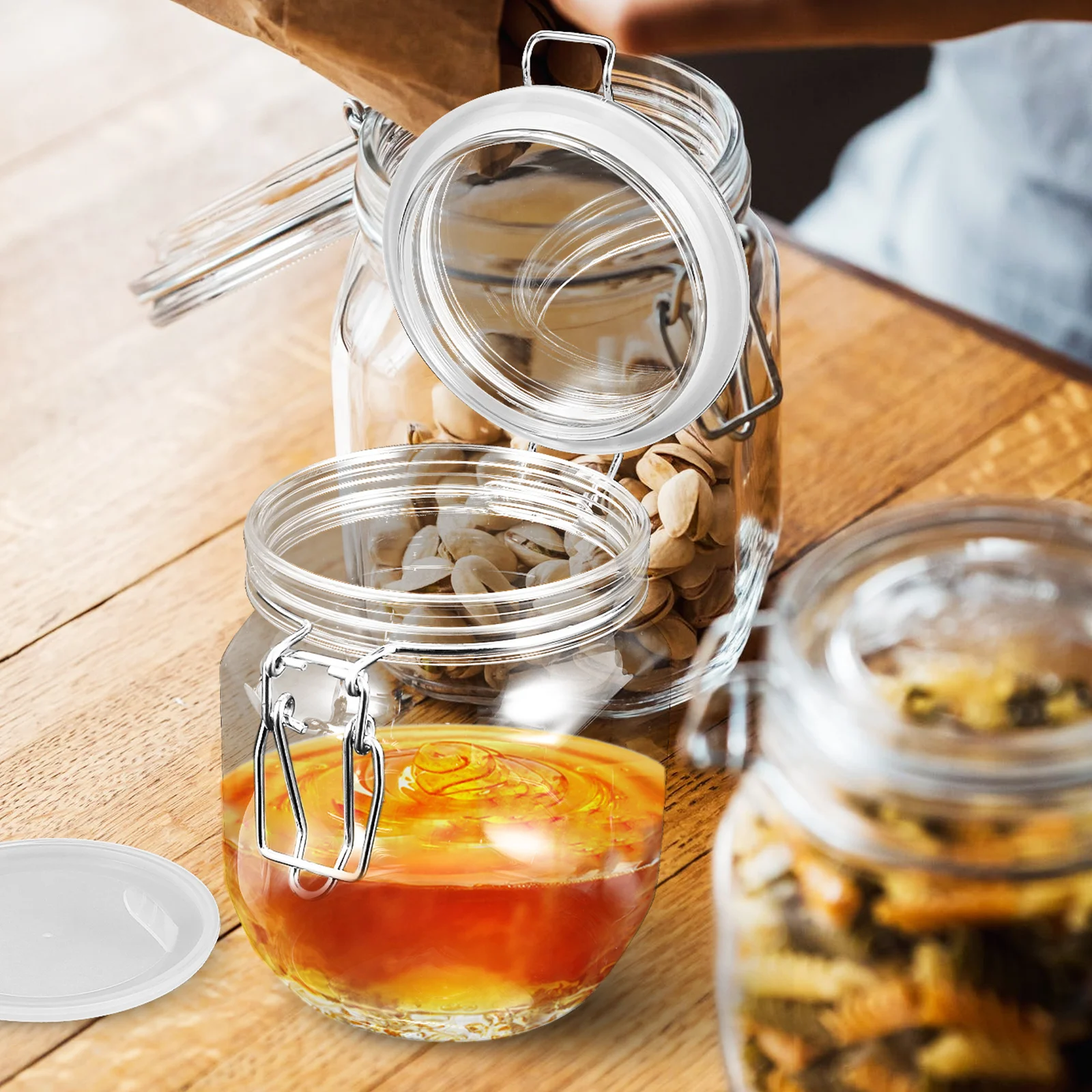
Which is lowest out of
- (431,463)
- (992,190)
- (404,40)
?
(992,190)

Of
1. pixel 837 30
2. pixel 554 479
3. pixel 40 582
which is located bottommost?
pixel 40 582

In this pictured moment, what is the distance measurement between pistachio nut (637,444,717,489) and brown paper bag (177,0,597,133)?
0.13m

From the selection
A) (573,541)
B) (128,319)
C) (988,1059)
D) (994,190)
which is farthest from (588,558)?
(994,190)

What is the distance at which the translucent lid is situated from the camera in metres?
0.48

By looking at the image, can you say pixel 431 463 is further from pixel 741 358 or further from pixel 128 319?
pixel 128 319

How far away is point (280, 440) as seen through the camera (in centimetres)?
65

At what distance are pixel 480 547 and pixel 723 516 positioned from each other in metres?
0.09

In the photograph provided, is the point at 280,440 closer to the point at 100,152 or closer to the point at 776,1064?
the point at 100,152

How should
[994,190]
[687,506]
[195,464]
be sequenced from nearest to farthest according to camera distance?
[687,506] < [195,464] < [994,190]

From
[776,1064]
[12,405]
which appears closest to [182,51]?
[12,405]

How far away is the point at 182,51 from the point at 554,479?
55cm

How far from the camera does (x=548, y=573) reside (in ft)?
1.51

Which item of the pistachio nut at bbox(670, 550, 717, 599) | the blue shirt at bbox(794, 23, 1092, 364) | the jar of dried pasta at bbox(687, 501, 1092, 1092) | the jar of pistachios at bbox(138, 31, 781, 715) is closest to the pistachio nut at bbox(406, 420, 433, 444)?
the jar of pistachios at bbox(138, 31, 781, 715)

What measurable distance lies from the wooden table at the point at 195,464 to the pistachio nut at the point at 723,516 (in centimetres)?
8
